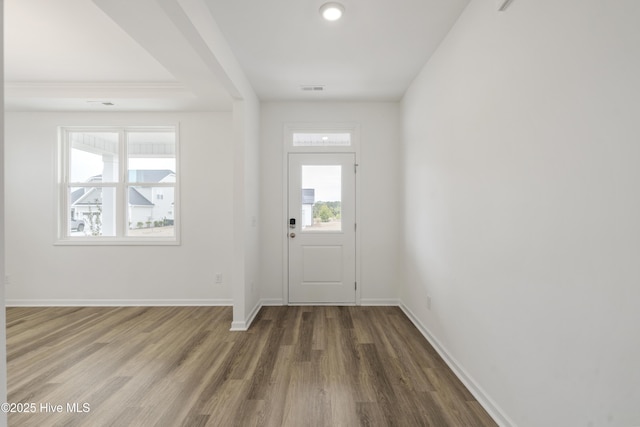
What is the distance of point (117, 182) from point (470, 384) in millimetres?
4575

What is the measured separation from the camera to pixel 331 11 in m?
2.23

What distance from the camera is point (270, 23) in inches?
95.7

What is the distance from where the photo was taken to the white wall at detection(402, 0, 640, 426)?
1090 millimetres

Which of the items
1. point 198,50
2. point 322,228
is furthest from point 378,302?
point 198,50

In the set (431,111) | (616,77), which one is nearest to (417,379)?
(616,77)

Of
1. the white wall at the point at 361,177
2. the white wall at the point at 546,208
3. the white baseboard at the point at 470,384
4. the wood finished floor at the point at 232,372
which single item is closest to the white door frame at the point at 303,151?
the white wall at the point at 361,177

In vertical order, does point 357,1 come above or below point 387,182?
above

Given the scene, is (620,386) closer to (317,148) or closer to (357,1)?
(357,1)

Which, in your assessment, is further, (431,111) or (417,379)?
(431,111)

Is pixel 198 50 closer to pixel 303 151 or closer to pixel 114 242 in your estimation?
pixel 303 151

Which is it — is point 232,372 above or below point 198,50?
below

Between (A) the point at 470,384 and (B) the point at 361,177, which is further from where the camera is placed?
(B) the point at 361,177

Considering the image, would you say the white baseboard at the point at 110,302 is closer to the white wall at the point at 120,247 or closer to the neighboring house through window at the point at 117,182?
the white wall at the point at 120,247

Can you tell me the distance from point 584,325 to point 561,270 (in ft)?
0.77
